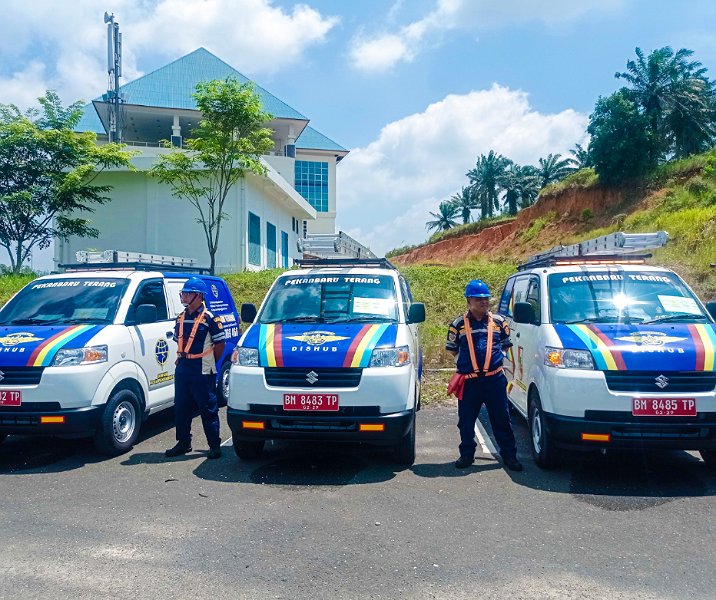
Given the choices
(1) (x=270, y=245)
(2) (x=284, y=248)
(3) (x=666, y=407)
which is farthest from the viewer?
(2) (x=284, y=248)

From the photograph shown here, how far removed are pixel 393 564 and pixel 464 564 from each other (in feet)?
1.48

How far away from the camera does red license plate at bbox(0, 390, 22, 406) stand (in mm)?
5827

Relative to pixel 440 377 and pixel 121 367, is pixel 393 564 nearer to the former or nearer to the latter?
pixel 121 367

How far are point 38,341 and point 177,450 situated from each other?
1.81 metres

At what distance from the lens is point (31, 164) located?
19.2m

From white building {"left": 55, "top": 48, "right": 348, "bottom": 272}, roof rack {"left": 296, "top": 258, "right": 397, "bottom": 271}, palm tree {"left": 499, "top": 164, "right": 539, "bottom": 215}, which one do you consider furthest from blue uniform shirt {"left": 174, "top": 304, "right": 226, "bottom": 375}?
palm tree {"left": 499, "top": 164, "right": 539, "bottom": 215}

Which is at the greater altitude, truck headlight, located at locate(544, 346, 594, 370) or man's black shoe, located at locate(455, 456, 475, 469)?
truck headlight, located at locate(544, 346, 594, 370)

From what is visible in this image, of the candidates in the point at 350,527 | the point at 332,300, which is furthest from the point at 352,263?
the point at 350,527

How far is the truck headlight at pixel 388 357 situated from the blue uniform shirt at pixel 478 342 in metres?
0.50

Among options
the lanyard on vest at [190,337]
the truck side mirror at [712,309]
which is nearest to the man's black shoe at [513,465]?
the truck side mirror at [712,309]

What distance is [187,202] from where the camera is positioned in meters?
22.3

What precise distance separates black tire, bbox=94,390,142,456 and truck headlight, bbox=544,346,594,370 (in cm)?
446

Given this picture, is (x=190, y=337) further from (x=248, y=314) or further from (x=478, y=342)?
(x=478, y=342)

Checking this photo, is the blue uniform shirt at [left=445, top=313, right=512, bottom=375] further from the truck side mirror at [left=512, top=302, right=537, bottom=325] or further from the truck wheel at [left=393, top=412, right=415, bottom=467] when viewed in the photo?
the truck wheel at [left=393, top=412, right=415, bottom=467]
